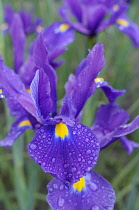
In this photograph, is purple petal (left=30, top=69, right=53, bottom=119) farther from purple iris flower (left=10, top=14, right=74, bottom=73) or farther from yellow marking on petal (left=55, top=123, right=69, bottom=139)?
purple iris flower (left=10, top=14, right=74, bottom=73)

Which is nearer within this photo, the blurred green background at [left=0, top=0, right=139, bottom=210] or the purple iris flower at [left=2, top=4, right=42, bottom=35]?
the blurred green background at [left=0, top=0, right=139, bottom=210]

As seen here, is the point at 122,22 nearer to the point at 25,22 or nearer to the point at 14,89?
the point at 25,22

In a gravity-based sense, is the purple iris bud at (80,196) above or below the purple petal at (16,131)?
above

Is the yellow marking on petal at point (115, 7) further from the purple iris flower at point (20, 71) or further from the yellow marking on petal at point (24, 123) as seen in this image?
the yellow marking on petal at point (24, 123)

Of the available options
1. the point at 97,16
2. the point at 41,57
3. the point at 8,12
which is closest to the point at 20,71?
the point at 41,57

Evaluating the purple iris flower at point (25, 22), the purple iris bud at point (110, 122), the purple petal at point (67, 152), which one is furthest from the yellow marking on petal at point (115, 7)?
the purple petal at point (67, 152)

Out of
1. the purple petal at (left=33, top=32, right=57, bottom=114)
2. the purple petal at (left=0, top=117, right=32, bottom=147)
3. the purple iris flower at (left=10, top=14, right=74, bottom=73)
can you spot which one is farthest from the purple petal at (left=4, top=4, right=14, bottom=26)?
the purple petal at (left=33, top=32, right=57, bottom=114)
